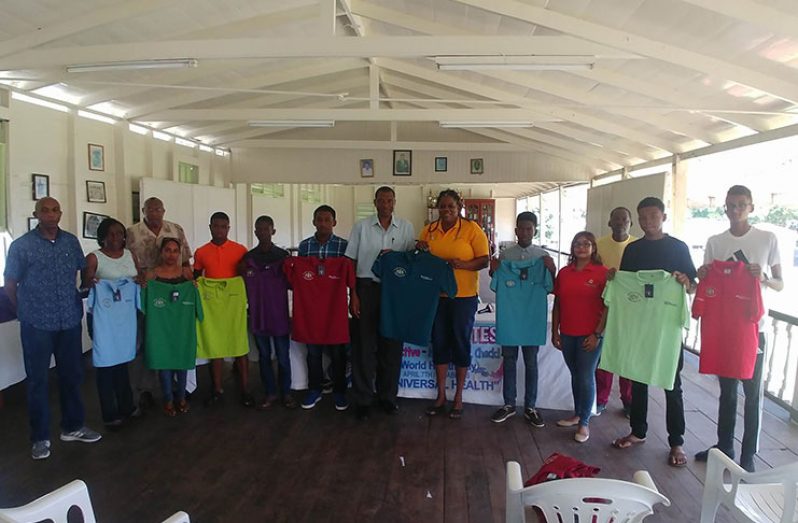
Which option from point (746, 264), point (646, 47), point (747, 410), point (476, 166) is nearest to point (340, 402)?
point (747, 410)

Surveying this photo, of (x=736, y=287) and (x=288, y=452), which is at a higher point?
(x=736, y=287)

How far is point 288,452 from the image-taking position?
317cm

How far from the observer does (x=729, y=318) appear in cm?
278

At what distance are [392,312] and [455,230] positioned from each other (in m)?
0.72

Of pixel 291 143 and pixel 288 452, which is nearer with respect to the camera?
pixel 288 452

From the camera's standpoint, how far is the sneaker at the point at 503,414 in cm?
361

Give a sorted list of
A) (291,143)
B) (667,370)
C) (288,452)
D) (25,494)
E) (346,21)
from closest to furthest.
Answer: (25,494)
(667,370)
(288,452)
(346,21)
(291,143)

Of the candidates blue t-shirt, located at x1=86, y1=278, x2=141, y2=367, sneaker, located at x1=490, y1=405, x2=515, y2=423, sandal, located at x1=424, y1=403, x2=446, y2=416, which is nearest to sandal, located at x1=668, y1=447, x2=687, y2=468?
sneaker, located at x1=490, y1=405, x2=515, y2=423

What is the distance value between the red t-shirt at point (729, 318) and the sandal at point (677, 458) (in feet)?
1.78

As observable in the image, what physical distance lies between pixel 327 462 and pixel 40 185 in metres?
4.63

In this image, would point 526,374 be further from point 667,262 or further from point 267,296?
point 267,296

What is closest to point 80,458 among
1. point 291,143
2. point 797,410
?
point 797,410

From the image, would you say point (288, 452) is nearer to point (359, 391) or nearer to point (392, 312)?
point (359, 391)

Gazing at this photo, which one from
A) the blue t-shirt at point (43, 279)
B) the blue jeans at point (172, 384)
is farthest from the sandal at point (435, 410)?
the blue t-shirt at point (43, 279)
